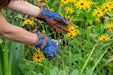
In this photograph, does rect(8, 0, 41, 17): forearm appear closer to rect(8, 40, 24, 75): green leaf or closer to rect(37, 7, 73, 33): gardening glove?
rect(37, 7, 73, 33): gardening glove

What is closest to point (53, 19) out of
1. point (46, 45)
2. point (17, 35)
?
point (46, 45)

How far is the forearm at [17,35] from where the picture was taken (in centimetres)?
152

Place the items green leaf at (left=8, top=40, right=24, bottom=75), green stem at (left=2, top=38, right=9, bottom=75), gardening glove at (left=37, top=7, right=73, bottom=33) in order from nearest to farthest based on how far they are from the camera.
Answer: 1. green stem at (left=2, top=38, right=9, bottom=75)
2. green leaf at (left=8, top=40, right=24, bottom=75)
3. gardening glove at (left=37, top=7, right=73, bottom=33)

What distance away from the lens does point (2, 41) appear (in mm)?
1583

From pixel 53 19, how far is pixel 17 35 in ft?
2.37

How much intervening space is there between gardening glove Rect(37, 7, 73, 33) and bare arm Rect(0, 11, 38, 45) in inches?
20.4

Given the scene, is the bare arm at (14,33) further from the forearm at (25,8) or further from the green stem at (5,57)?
the forearm at (25,8)

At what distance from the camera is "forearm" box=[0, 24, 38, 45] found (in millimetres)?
1518

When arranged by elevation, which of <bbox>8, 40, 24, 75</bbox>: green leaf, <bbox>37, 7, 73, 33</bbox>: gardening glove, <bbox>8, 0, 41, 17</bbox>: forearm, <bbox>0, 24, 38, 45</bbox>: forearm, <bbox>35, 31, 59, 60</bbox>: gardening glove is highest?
<bbox>8, 0, 41, 17</bbox>: forearm

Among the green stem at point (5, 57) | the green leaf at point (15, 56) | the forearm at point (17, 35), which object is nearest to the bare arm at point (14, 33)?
the forearm at point (17, 35)

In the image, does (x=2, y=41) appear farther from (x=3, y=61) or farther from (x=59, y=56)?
(x=59, y=56)

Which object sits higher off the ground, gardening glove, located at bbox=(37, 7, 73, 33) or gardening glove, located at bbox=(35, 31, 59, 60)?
gardening glove, located at bbox=(37, 7, 73, 33)

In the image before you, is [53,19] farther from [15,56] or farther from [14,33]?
[14,33]

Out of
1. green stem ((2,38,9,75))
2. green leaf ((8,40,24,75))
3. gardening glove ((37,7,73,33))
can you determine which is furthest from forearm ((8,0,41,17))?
green stem ((2,38,9,75))
